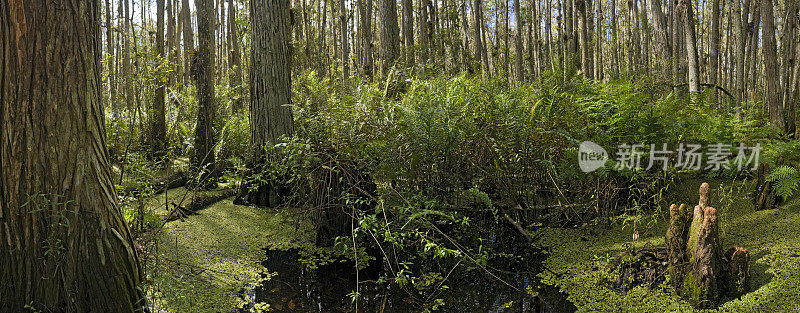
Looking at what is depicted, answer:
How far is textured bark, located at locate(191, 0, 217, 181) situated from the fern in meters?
5.75

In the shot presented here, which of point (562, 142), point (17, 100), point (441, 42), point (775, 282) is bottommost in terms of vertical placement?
point (775, 282)

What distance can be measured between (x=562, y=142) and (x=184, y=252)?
3.23 meters

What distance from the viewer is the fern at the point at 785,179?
3478 millimetres

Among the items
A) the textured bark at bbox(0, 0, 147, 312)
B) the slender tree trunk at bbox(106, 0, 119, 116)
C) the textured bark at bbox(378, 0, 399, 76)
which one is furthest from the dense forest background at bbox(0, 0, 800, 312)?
the slender tree trunk at bbox(106, 0, 119, 116)

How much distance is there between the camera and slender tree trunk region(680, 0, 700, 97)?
525 cm

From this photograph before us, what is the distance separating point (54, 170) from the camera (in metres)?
2.16

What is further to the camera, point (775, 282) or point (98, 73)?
point (775, 282)

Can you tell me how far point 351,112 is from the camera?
447cm

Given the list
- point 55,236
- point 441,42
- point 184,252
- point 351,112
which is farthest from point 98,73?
point 441,42

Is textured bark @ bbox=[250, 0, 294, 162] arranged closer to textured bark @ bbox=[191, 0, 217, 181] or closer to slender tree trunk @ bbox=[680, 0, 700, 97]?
textured bark @ bbox=[191, 0, 217, 181]

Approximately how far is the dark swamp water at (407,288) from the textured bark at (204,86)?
2.95 metres

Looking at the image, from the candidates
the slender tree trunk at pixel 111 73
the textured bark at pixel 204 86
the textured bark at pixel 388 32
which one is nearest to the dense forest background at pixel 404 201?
the textured bark at pixel 204 86

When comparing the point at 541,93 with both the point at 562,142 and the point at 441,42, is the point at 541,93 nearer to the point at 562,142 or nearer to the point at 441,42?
the point at 562,142

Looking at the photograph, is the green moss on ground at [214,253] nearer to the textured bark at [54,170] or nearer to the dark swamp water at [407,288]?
the dark swamp water at [407,288]
